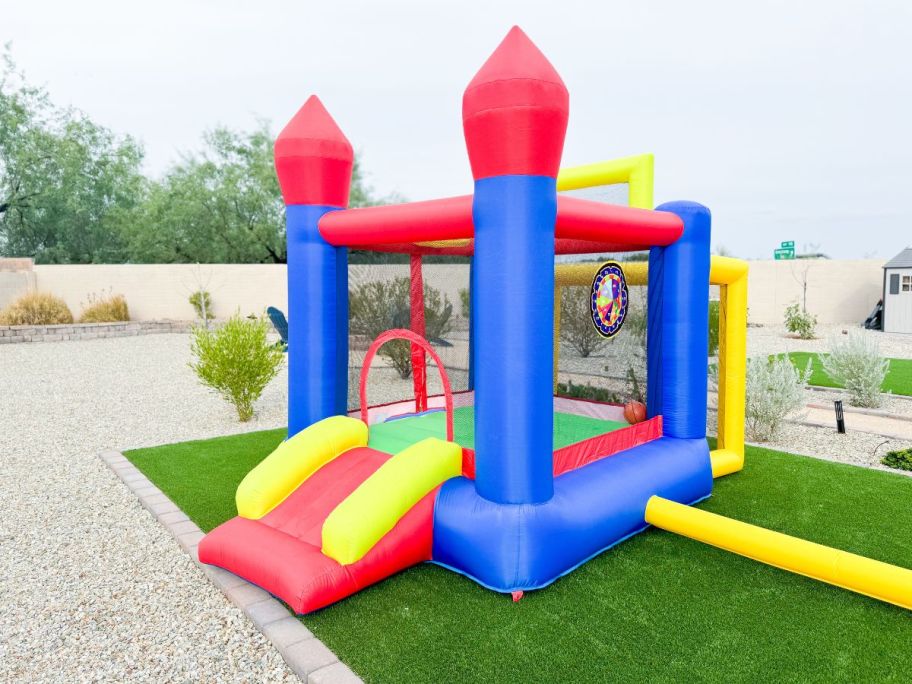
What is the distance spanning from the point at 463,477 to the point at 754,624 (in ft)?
5.67

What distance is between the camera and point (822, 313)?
827 inches

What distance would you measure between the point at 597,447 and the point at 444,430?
1.17 meters

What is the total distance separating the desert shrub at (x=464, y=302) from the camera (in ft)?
18.5

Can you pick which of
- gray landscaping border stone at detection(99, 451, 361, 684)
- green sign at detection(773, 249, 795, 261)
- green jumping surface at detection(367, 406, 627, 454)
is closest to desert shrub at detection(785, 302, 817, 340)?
green sign at detection(773, 249, 795, 261)

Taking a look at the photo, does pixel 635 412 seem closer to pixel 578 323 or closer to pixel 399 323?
pixel 578 323

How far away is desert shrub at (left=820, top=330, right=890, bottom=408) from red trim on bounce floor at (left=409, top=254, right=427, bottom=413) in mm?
5542

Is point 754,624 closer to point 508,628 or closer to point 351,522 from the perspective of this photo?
point 508,628

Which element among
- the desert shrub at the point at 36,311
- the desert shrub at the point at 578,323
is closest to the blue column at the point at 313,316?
the desert shrub at the point at 578,323

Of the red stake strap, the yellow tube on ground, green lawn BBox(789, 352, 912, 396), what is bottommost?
the yellow tube on ground

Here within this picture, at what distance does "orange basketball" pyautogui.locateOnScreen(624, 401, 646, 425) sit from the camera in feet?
16.5

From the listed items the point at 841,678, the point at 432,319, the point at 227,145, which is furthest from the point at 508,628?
the point at 227,145

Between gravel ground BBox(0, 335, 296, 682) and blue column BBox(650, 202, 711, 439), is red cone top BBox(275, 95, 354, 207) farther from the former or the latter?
gravel ground BBox(0, 335, 296, 682)

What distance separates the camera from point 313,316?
15.3 ft

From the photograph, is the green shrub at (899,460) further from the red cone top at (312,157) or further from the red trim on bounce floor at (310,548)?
the red cone top at (312,157)
